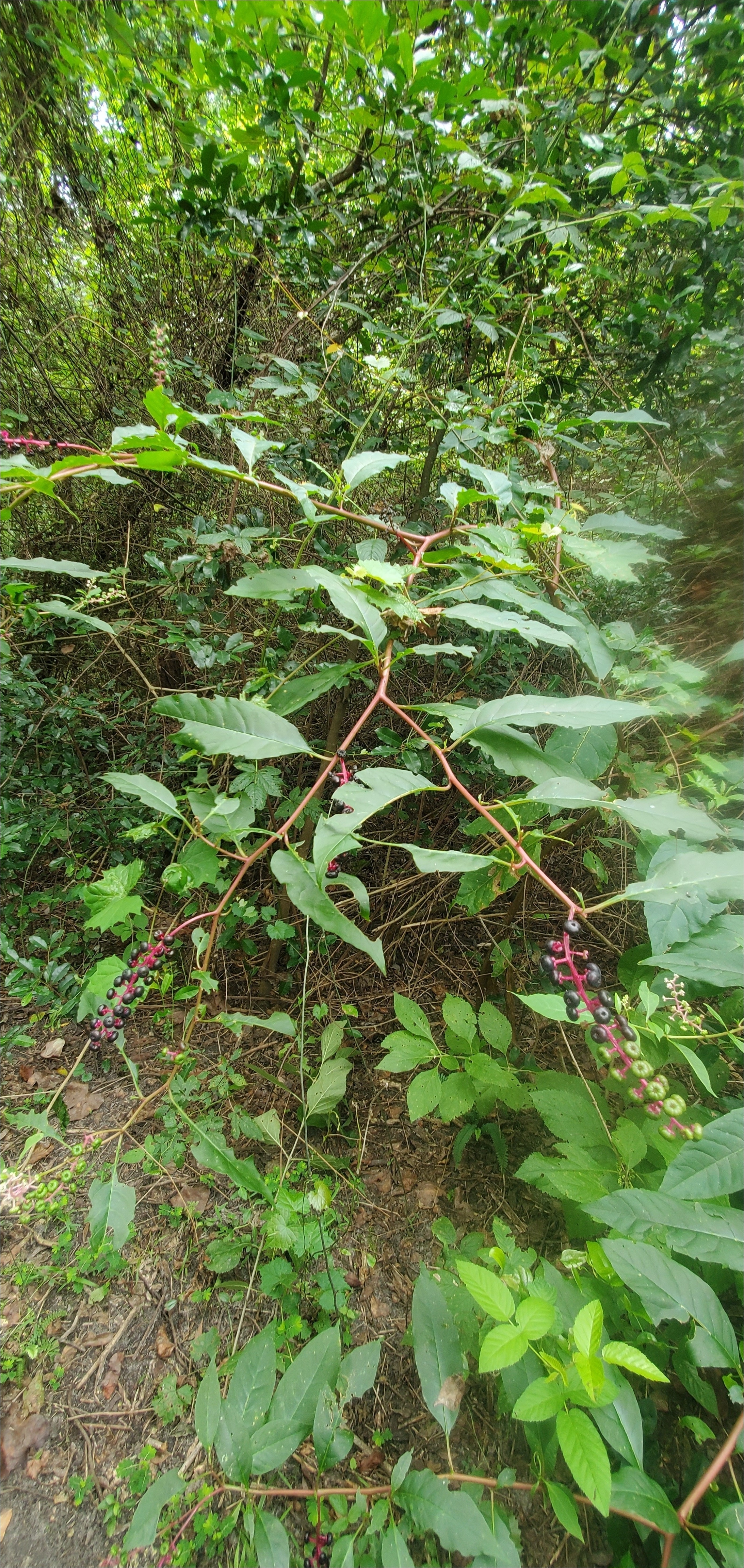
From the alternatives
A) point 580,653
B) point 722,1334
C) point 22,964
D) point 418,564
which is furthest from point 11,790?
point 722,1334

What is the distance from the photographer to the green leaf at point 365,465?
3.16 feet

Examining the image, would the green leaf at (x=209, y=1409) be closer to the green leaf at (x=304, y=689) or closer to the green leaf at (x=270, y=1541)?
the green leaf at (x=270, y=1541)

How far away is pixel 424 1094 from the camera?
141 cm

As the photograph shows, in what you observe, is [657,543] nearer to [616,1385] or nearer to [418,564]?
[418,564]

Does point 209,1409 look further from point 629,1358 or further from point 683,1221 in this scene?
point 683,1221

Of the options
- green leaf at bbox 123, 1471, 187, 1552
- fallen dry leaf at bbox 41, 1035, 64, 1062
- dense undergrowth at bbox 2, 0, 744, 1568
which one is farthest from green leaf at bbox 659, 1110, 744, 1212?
fallen dry leaf at bbox 41, 1035, 64, 1062

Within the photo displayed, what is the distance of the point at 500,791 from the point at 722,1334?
1342 millimetres

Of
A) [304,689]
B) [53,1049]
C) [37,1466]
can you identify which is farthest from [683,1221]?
[53,1049]

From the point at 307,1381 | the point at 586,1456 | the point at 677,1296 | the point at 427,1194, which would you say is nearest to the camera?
the point at 586,1456

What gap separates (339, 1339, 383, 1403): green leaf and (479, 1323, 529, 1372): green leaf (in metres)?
0.33

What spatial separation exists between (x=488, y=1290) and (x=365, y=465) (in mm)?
1333

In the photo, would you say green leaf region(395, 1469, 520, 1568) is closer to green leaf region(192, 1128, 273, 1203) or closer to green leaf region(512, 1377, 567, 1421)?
green leaf region(512, 1377, 567, 1421)

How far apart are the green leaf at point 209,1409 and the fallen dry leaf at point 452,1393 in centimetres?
37

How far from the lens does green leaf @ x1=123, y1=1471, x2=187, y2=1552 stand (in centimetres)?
87
